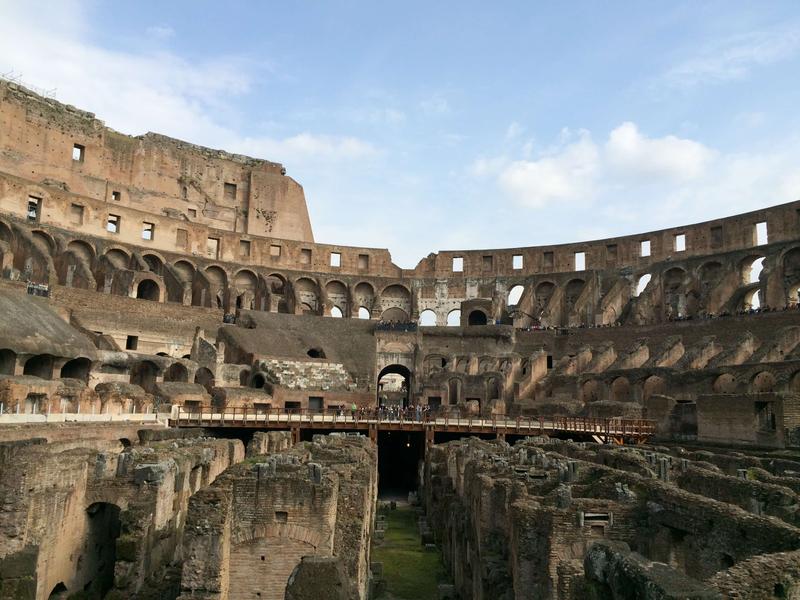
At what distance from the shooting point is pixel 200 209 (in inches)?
2518

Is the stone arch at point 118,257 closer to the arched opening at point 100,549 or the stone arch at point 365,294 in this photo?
the stone arch at point 365,294

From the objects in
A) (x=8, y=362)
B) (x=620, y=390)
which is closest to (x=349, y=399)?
(x=620, y=390)

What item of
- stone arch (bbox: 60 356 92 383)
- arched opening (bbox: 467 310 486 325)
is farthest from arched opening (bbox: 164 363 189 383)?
arched opening (bbox: 467 310 486 325)

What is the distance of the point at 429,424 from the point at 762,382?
15.3 meters

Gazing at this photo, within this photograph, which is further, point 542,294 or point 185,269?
point 542,294

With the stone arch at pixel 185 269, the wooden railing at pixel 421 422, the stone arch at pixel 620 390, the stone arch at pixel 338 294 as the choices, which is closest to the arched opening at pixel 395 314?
the stone arch at pixel 338 294

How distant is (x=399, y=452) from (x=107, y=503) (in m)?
24.7

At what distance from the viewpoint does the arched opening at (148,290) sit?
49.9 metres

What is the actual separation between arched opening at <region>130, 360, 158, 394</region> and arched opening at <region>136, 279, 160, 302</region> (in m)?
13.4

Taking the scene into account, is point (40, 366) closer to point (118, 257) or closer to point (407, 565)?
point (118, 257)

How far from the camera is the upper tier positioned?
1970 inches

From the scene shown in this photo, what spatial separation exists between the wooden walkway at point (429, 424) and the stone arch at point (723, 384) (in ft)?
14.5

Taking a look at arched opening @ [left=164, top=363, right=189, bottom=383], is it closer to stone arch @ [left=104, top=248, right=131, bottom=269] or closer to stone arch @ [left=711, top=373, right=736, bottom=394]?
stone arch @ [left=104, top=248, right=131, bottom=269]

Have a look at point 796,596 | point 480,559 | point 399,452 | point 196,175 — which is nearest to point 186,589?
point 480,559
